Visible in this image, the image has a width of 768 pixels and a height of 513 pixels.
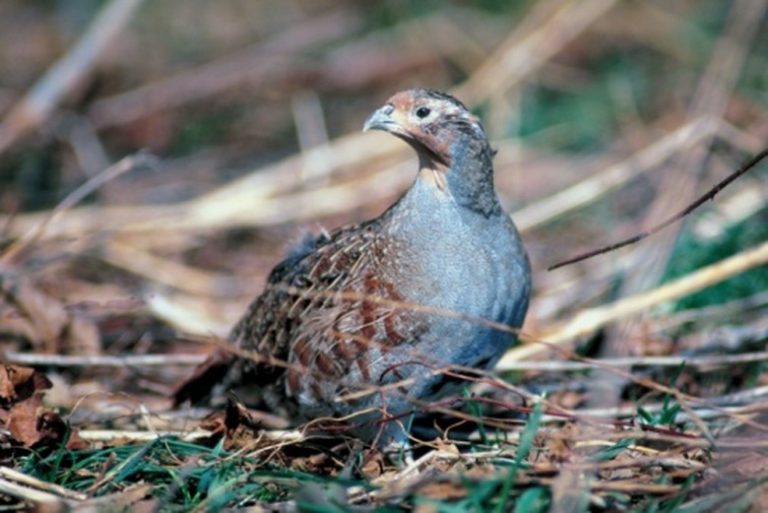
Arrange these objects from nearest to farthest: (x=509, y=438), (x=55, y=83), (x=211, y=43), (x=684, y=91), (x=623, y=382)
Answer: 1. (x=509, y=438)
2. (x=623, y=382)
3. (x=55, y=83)
4. (x=684, y=91)
5. (x=211, y=43)

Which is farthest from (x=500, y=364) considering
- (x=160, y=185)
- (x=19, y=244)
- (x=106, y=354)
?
(x=160, y=185)

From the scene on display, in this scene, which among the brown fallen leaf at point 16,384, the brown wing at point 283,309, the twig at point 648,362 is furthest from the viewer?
the twig at point 648,362

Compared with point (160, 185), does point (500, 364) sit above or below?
below

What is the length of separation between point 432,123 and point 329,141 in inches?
167

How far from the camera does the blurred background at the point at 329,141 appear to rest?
18.3 ft

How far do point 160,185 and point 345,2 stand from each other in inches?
143

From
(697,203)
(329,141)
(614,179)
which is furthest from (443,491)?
(329,141)

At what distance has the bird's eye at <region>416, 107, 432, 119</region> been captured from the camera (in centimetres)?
385

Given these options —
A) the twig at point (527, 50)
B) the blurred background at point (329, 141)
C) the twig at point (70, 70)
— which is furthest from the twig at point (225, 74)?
the twig at point (527, 50)

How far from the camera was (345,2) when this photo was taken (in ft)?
34.3

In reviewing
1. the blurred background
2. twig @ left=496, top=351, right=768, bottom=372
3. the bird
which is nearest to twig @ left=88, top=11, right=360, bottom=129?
the blurred background

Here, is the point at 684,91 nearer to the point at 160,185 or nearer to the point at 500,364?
the point at 160,185

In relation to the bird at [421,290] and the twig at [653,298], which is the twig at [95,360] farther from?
the twig at [653,298]

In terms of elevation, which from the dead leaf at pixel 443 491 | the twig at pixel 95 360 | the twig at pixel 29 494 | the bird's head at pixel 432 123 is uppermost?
the bird's head at pixel 432 123
